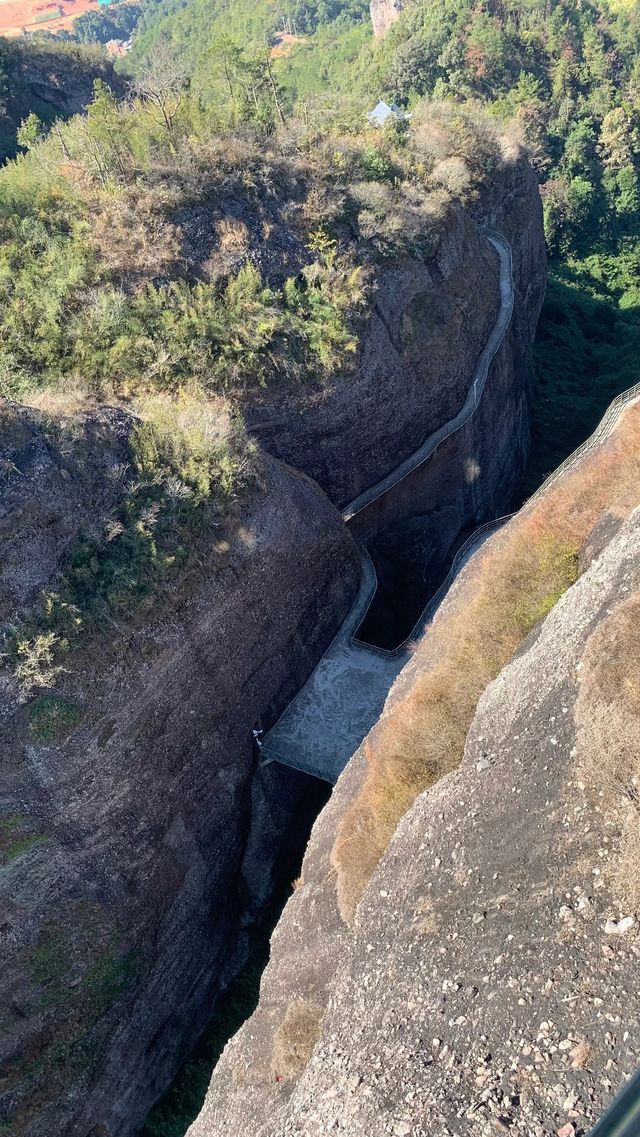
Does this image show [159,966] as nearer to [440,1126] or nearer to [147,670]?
[147,670]

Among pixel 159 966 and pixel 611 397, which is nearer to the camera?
pixel 159 966

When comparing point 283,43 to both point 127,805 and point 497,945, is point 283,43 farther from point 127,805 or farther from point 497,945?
point 497,945

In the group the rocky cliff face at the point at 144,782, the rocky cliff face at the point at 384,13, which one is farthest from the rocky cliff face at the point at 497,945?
the rocky cliff face at the point at 384,13

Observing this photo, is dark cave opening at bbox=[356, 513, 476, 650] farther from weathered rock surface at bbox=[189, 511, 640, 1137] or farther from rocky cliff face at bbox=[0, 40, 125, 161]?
rocky cliff face at bbox=[0, 40, 125, 161]

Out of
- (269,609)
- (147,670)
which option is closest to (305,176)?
(269,609)

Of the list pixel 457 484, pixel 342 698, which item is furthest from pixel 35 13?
pixel 342 698

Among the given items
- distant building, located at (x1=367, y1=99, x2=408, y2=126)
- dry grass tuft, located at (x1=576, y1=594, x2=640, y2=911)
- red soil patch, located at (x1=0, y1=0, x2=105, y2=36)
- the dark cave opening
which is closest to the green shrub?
dry grass tuft, located at (x1=576, y1=594, x2=640, y2=911)

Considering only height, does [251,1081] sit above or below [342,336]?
below
